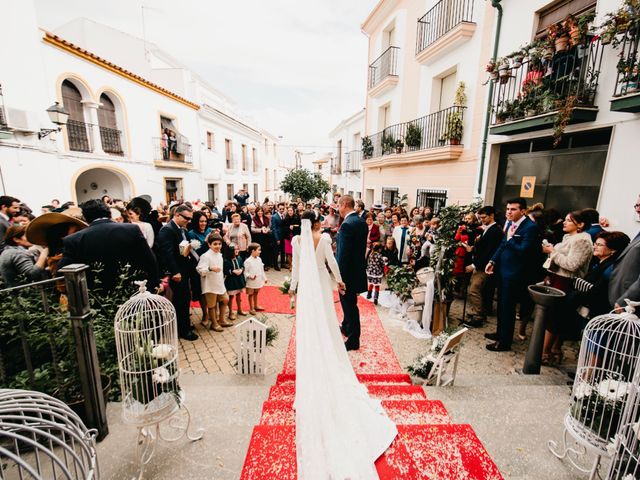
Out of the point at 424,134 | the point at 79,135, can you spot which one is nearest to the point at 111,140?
the point at 79,135

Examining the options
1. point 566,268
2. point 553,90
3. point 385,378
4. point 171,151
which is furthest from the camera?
point 171,151

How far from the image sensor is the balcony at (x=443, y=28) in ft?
23.4

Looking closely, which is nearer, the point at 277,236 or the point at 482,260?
the point at 482,260

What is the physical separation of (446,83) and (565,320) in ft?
24.1

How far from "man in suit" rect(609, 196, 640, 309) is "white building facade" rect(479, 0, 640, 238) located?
136 cm

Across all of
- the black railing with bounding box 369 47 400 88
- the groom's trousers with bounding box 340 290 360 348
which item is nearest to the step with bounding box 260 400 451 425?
the groom's trousers with bounding box 340 290 360 348

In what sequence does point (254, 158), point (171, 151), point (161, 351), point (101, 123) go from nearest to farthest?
point (161, 351) < point (101, 123) < point (171, 151) < point (254, 158)

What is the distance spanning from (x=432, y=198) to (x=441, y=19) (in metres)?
5.03

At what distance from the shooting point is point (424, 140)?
9.06 meters

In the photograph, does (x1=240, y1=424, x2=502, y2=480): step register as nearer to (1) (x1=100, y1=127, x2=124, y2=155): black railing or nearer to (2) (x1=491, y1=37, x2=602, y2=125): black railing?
(2) (x1=491, y1=37, x2=602, y2=125): black railing

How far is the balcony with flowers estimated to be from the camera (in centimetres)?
429

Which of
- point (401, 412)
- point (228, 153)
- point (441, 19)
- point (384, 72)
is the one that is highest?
point (441, 19)

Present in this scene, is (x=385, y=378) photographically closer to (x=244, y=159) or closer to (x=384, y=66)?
(x=384, y=66)

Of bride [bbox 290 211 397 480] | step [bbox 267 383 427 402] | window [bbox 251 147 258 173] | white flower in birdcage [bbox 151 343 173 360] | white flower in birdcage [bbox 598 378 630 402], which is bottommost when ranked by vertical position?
step [bbox 267 383 427 402]
